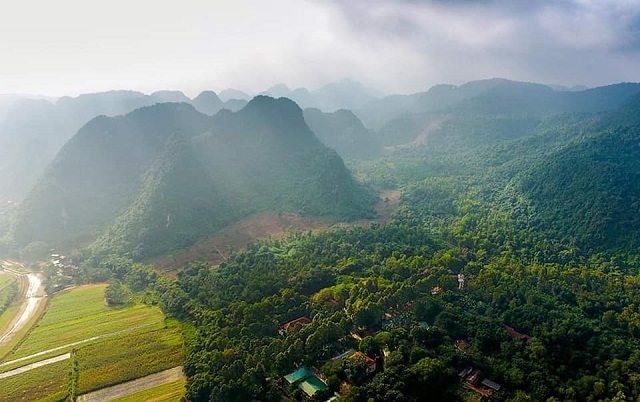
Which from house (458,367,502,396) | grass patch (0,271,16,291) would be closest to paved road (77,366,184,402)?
house (458,367,502,396)

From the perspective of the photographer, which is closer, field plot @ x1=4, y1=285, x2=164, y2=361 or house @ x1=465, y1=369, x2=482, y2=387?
house @ x1=465, y1=369, x2=482, y2=387

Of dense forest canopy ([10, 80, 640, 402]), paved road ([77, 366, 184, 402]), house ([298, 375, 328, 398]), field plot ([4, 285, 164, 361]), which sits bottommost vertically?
paved road ([77, 366, 184, 402])

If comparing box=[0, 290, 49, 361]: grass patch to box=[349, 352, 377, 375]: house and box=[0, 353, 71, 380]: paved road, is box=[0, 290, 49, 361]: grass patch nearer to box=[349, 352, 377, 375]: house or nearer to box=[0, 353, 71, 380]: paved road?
box=[0, 353, 71, 380]: paved road

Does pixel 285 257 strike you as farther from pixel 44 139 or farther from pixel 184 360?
pixel 44 139

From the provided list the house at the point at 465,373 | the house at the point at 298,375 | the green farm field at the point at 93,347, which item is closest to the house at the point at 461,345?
the house at the point at 465,373

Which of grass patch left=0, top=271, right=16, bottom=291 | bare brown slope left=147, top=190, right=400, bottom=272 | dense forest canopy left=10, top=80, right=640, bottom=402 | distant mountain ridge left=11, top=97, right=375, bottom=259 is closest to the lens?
dense forest canopy left=10, top=80, right=640, bottom=402

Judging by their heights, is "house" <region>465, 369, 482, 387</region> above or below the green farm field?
above
